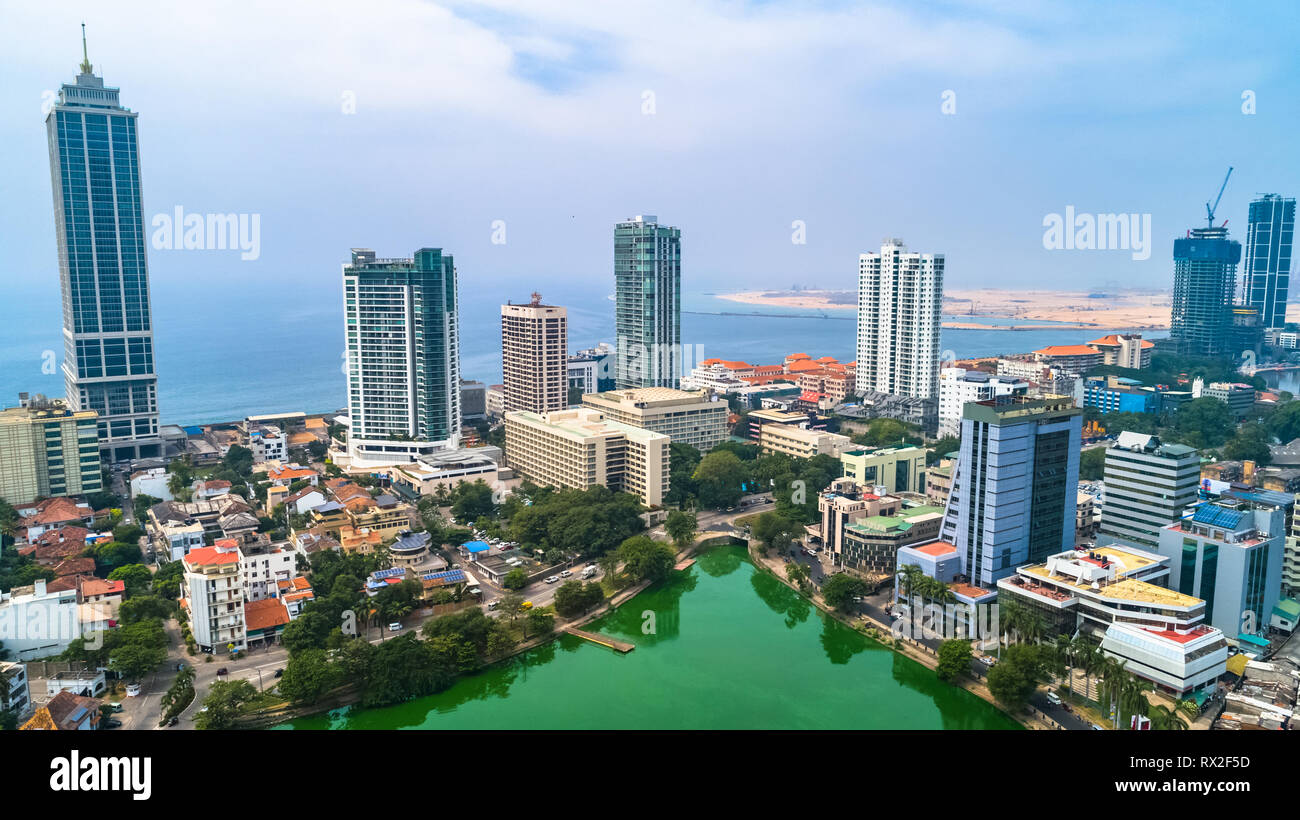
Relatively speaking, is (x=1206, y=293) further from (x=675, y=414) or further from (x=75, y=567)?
(x=75, y=567)

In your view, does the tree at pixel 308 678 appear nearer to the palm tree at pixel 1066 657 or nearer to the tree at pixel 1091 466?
the palm tree at pixel 1066 657

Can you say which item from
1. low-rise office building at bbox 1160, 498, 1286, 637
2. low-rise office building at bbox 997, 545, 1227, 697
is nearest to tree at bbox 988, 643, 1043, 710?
low-rise office building at bbox 997, 545, 1227, 697

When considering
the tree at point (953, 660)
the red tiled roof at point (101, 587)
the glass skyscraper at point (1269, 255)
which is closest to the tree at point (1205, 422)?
the tree at point (953, 660)

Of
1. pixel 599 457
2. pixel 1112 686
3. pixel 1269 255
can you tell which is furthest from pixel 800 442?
pixel 1269 255

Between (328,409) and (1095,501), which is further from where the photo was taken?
(328,409)

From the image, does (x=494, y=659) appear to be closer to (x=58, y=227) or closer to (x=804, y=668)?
(x=804, y=668)
